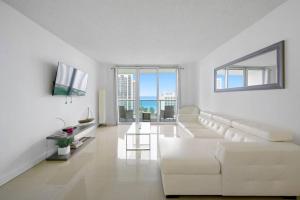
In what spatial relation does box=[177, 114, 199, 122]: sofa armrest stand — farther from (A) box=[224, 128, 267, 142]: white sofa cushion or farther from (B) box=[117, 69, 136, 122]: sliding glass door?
(B) box=[117, 69, 136, 122]: sliding glass door

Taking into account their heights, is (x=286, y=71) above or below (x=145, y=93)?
above

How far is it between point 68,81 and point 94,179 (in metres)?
2.23

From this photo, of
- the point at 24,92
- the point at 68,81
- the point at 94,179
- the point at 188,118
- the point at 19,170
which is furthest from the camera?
the point at 188,118

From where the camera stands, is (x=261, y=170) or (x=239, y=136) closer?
(x=261, y=170)

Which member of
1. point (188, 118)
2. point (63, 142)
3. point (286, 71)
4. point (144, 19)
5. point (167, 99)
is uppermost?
point (144, 19)

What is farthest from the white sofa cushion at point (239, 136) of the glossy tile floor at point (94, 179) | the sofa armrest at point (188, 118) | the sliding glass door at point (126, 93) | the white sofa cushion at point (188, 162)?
the sliding glass door at point (126, 93)

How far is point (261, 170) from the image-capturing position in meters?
1.74

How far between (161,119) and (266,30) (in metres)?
4.90

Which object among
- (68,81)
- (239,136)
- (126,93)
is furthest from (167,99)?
(239,136)

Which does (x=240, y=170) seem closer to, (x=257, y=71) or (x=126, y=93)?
(x=257, y=71)

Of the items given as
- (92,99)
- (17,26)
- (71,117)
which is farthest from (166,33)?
(92,99)

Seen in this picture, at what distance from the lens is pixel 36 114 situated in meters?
2.82

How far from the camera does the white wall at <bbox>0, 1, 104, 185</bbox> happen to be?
2221 mm

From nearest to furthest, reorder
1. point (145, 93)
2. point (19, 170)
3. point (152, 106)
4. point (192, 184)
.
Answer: point (192, 184), point (19, 170), point (145, 93), point (152, 106)
